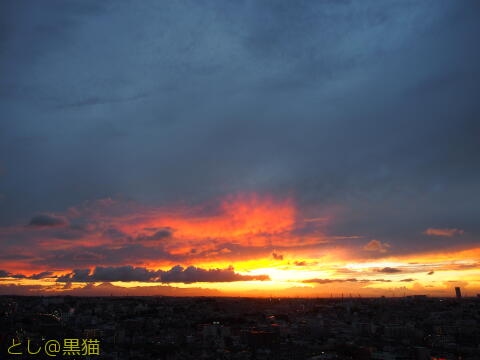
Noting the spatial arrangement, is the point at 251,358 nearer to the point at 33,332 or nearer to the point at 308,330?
the point at 308,330

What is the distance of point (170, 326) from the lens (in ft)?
301

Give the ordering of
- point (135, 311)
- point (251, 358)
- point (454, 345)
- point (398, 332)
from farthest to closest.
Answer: point (135, 311) → point (398, 332) → point (454, 345) → point (251, 358)

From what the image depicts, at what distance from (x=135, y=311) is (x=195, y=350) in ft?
242

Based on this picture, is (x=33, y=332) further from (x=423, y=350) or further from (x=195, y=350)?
(x=423, y=350)

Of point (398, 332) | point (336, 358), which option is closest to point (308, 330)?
point (398, 332)

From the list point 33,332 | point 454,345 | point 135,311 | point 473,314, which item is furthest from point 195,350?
point 473,314

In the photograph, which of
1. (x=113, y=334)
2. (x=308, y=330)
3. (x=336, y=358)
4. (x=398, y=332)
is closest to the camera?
(x=336, y=358)

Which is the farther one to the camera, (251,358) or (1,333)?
(1,333)

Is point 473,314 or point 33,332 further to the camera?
point 473,314

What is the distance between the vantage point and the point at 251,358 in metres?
53.3

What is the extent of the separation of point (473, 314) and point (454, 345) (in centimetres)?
6044

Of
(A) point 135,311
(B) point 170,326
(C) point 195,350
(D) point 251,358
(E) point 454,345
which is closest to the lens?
(D) point 251,358

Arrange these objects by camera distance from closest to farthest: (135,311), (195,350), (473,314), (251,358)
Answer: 1. (251,358)
2. (195,350)
3. (473,314)
4. (135,311)

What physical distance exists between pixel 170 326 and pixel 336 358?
174 ft
